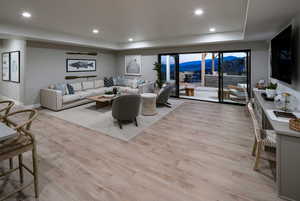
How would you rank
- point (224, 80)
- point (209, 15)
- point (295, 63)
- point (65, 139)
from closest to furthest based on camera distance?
point (295, 63), point (65, 139), point (209, 15), point (224, 80)

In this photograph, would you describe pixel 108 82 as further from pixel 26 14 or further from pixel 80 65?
pixel 26 14

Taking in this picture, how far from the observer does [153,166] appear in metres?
2.36

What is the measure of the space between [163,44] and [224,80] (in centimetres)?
286

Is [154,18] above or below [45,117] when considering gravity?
above

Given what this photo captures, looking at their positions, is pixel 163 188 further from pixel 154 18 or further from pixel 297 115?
pixel 154 18

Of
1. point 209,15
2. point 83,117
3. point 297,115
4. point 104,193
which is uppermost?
point 209,15

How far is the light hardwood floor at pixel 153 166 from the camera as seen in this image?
1836 millimetres

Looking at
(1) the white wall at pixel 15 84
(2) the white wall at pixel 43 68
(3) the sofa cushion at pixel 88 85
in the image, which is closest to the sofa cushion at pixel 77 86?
(3) the sofa cushion at pixel 88 85

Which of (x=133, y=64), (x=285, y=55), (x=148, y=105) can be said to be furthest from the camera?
(x=133, y=64)

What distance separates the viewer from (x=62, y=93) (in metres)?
5.30

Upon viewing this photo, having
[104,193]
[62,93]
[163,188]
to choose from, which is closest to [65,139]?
[104,193]

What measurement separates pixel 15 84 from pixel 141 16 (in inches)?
211

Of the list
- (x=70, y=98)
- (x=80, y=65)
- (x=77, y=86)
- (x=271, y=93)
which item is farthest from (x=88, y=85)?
(x=271, y=93)

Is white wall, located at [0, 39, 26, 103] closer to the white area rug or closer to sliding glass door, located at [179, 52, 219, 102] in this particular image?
the white area rug
